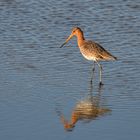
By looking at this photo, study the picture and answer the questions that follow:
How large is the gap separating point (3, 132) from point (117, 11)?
9.60m

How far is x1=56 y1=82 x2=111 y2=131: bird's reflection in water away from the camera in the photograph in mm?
11242

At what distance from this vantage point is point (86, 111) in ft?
39.1

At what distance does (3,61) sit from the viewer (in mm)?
14805

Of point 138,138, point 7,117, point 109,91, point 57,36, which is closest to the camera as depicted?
point 138,138

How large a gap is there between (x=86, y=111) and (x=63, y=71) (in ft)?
7.75

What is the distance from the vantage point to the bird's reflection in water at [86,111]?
443 inches

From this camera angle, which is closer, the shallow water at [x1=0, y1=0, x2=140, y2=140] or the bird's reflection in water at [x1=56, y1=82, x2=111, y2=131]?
the shallow water at [x1=0, y1=0, x2=140, y2=140]

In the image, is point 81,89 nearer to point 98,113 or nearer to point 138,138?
point 98,113

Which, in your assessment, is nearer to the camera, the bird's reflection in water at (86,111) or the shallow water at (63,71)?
the shallow water at (63,71)

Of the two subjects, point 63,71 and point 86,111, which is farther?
point 63,71

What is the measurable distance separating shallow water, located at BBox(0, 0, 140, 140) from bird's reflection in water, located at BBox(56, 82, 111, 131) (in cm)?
3

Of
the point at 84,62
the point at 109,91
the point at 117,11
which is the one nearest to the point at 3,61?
the point at 84,62

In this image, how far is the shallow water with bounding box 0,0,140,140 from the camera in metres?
11.0

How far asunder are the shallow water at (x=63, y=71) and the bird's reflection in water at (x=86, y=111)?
3cm
